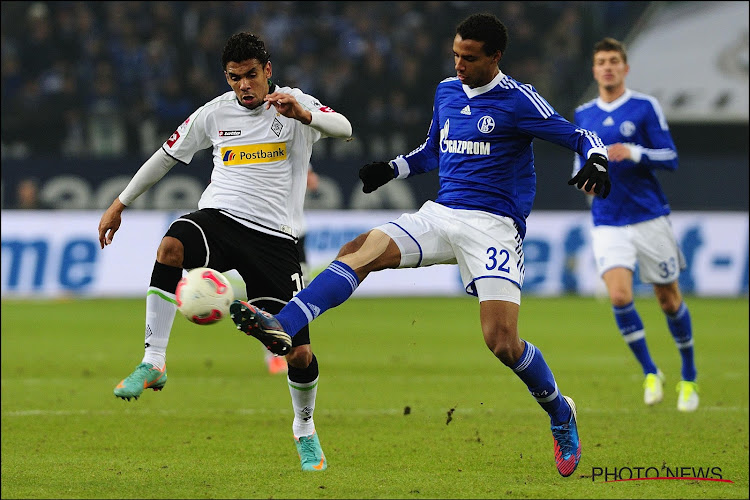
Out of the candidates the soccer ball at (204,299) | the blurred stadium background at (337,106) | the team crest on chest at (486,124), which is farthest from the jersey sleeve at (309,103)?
the blurred stadium background at (337,106)

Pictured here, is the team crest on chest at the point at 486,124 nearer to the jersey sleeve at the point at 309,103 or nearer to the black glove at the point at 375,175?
the black glove at the point at 375,175

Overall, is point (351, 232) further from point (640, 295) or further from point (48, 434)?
point (48, 434)

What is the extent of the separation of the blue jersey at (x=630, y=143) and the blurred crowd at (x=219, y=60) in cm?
972

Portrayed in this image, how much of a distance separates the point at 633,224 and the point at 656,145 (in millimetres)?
655

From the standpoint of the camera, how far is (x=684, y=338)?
8969mm

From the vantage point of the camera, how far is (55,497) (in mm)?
5684

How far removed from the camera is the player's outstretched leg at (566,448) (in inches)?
232

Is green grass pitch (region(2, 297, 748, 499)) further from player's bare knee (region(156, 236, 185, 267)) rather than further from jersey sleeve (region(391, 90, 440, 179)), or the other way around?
jersey sleeve (region(391, 90, 440, 179))

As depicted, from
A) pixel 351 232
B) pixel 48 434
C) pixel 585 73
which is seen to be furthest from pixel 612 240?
pixel 585 73

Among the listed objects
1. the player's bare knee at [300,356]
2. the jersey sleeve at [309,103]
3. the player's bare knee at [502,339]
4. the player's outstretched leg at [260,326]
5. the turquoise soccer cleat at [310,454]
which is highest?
the jersey sleeve at [309,103]

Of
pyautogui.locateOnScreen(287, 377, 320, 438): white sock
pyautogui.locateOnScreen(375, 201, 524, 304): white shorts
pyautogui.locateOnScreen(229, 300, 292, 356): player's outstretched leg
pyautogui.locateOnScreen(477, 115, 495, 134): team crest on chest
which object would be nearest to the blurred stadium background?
pyautogui.locateOnScreen(287, 377, 320, 438): white sock

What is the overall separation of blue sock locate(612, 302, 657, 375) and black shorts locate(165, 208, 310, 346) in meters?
3.45

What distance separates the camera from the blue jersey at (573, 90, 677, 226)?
28.5ft

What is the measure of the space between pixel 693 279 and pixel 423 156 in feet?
39.6
